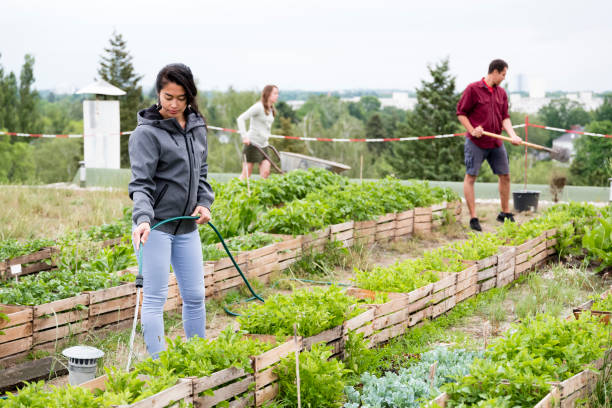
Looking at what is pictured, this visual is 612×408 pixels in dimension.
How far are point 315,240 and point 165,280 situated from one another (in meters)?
3.02

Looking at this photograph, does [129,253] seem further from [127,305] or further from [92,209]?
[92,209]

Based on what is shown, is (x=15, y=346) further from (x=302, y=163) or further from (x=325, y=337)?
(x=302, y=163)

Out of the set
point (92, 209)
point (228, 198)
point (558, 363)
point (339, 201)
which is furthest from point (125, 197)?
point (558, 363)

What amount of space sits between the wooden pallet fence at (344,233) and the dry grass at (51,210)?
8.27ft

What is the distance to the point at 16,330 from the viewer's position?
400cm

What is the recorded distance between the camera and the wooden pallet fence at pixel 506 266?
5.60 meters

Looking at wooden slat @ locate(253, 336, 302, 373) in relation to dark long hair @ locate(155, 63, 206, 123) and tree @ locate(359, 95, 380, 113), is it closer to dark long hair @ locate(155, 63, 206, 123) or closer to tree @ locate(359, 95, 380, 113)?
dark long hair @ locate(155, 63, 206, 123)

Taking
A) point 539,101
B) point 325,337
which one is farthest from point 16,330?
point 539,101

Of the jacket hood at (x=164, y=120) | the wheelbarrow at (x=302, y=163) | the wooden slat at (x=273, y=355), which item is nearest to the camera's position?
the wooden slat at (x=273, y=355)

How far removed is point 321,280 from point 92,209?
171 inches

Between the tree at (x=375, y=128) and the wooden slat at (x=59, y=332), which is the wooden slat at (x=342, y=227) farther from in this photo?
the tree at (x=375, y=128)

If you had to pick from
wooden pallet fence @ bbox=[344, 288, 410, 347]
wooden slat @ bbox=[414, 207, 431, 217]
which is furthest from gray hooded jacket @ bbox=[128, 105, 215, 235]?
wooden slat @ bbox=[414, 207, 431, 217]

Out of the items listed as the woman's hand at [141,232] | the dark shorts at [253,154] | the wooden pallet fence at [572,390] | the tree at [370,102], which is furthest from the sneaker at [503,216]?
the tree at [370,102]

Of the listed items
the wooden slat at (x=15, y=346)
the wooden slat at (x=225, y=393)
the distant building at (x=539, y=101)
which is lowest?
the wooden slat at (x=15, y=346)
